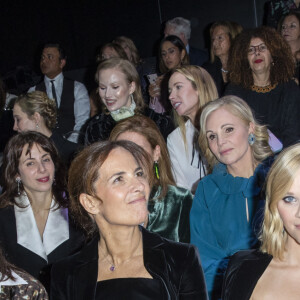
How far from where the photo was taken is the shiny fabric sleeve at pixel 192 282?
2.06 meters

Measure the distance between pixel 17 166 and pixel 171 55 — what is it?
2642 millimetres

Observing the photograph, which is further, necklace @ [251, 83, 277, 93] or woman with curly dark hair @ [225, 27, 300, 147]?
necklace @ [251, 83, 277, 93]

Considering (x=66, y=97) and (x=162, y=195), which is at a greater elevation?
(x=66, y=97)

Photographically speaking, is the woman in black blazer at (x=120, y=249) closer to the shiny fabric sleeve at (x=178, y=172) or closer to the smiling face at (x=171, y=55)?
the shiny fabric sleeve at (x=178, y=172)

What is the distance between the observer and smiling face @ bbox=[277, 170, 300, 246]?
76.3 inches

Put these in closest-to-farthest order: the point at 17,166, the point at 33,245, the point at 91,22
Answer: the point at 33,245, the point at 17,166, the point at 91,22

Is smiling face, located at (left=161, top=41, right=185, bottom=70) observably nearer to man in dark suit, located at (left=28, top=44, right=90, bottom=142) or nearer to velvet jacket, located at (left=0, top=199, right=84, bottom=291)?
man in dark suit, located at (left=28, top=44, right=90, bottom=142)

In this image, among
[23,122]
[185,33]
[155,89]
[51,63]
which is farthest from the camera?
[185,33]

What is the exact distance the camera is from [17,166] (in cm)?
323

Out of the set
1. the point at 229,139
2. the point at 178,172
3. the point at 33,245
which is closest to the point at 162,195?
the point at 229,139

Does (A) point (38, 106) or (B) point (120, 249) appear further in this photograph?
(A) point (38, 106)

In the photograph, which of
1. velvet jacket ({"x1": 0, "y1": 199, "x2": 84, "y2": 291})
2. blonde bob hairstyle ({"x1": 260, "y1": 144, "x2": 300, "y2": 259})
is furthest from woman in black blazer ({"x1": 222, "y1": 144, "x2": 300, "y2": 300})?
velvet jacket ({"x1": 0, "y1": 199, "x2": 84, "y2": 291})

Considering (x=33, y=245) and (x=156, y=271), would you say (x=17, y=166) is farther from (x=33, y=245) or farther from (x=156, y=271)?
(x=156, y=271)

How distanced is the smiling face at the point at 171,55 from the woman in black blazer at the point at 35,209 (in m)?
2.38
